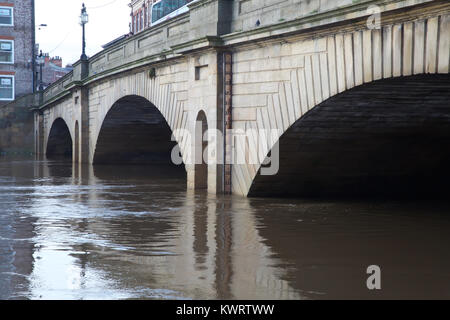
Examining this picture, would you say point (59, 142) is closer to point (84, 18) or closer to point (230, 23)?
point (84, 18)

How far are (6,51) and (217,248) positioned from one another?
4822 cm

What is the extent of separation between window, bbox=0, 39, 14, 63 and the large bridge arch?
41980 mm

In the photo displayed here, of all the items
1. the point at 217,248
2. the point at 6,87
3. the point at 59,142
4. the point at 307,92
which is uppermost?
the point at 6,87

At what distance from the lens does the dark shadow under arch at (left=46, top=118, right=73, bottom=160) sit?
48.2 meters

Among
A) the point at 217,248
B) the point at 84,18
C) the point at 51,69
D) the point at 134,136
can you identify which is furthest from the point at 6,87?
the point at 217,248

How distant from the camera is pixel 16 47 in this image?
55375mm

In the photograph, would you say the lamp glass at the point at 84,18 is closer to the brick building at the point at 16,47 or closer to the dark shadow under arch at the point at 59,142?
the dark shadow under arch at the point at 59,142

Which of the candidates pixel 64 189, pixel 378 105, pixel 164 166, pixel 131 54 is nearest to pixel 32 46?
pixel 164 166

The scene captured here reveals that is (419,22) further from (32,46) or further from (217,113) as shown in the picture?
(32,46)

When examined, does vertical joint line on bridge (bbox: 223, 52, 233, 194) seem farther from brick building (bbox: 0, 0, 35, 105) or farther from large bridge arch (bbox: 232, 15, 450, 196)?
brick building (bbox: 0, 0, 35, 105)

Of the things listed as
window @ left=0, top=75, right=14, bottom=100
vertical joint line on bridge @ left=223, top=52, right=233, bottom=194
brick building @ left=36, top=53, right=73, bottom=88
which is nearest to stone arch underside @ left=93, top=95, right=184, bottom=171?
vertical joint line on bridge @ left=223, top=52, right=233, bottom=194

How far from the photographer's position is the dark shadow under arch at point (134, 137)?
1139 inches

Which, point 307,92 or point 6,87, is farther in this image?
point 6,87

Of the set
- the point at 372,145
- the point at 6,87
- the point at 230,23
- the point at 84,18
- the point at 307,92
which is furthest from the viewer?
the point at 6,87
